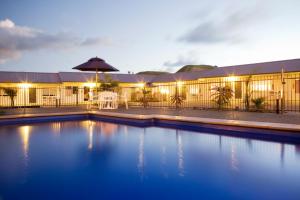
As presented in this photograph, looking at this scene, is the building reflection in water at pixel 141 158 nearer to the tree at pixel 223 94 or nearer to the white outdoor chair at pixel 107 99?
the tree at pixel 223 94

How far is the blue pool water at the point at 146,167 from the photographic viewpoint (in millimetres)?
2578

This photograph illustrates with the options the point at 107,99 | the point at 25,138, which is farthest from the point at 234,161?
the point at 107,99

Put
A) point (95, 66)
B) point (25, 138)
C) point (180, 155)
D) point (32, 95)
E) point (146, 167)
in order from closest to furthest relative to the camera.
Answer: point (146, 167), point (180, 155), point (25, 138), point (95, 66), point (32, 95)

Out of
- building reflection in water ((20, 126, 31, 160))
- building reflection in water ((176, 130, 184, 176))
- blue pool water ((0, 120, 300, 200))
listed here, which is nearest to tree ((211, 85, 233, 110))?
blue pool water ((0, 120, 300, 200))

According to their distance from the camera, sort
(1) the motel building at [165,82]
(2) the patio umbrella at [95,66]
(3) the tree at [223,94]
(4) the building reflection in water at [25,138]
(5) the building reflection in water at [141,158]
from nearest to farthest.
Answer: (5) the building reflection in water at [141,158]
(4) the building reflection in water at [25,138]
(3) the tree at [223,94]
(2) the patio umbrella at [95,66]
(1) the motel building at [165,82]

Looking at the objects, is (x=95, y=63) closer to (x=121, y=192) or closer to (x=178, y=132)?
(x=178, y=132)

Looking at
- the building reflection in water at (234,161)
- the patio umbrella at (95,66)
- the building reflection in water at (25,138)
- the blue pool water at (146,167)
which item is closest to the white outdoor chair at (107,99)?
the patio umbrella at (95,66)

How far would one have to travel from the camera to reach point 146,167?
11.3 ft

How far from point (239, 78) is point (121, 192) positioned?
17.4m

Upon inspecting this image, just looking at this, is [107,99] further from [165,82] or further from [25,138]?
[165,82]

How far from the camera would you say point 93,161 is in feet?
12.2

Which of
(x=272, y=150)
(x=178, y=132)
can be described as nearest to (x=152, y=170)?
(x=272, y=150)

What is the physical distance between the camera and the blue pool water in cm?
258

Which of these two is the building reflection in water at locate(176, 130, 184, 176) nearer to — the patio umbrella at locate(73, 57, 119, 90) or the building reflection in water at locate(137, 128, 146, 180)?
the building reflection in water at locate(137, 128, 146, 180)
